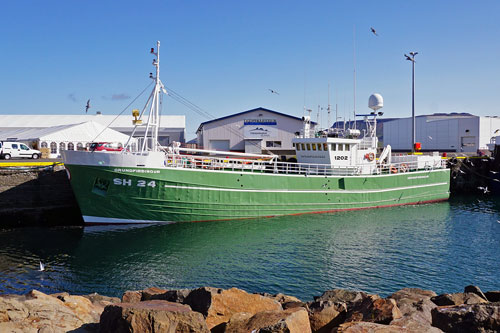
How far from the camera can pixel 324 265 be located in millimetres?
14172

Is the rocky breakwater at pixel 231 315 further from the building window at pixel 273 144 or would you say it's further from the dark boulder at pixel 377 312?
the building window at pixel 273 144

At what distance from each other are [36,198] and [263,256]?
43.4 ft

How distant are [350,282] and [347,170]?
13901 millimetres

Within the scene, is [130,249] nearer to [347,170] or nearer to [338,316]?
[338,316]

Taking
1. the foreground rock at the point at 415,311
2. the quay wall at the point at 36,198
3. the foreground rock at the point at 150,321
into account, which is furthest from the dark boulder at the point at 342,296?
the quay wall at the point at 36,198

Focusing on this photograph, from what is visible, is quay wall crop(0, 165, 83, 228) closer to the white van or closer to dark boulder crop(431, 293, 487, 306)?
the white van

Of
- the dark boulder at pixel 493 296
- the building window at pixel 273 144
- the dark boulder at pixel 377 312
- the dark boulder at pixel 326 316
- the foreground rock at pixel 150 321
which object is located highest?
the building window at pixel 273 144

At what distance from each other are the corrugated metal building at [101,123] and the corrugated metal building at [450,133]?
3353cm

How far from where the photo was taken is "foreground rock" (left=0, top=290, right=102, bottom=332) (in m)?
6.81

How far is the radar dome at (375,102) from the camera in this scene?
2909cm

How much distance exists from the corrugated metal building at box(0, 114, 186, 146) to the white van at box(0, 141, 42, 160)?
2427cm

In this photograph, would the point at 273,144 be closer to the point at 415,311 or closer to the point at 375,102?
the point at 375,102

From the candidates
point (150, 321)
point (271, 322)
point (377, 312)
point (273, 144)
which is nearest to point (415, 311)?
point (377, 312)

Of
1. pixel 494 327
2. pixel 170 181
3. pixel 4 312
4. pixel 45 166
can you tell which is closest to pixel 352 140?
pixel 170 181
